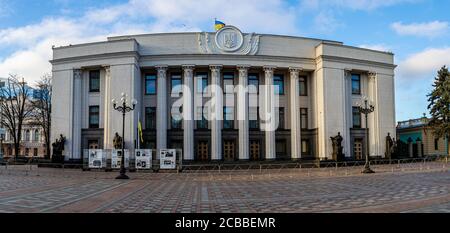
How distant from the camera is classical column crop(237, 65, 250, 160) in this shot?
39.2 meters

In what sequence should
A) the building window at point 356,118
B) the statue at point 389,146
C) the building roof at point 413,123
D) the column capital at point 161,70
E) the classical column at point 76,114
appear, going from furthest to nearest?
the building roof at point 413,123, the building window at point 356,118, the statue at point 389,146, the classical column at point 76,114, the column capital at point 161,70

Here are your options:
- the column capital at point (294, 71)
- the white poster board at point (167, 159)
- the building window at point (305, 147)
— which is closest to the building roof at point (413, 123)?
the building window at point (305, 147)

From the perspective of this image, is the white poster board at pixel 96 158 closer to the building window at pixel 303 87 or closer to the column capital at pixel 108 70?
the column capital at pixel 108 70


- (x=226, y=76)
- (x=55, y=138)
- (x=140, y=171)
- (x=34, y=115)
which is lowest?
(x=140, y=171)

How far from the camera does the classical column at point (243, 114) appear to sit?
3922 cm

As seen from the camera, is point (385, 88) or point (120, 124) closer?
point (120, 124)

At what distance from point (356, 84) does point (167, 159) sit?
89.2 feet

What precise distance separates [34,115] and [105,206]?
162 feet

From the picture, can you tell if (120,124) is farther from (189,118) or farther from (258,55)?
(258,55)

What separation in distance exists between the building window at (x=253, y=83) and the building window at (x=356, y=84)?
41.2ft

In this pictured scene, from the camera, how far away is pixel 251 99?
134 ft

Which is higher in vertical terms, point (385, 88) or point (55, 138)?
point (385, 88)

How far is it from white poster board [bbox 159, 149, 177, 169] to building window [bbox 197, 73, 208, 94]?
1235 centimetres
